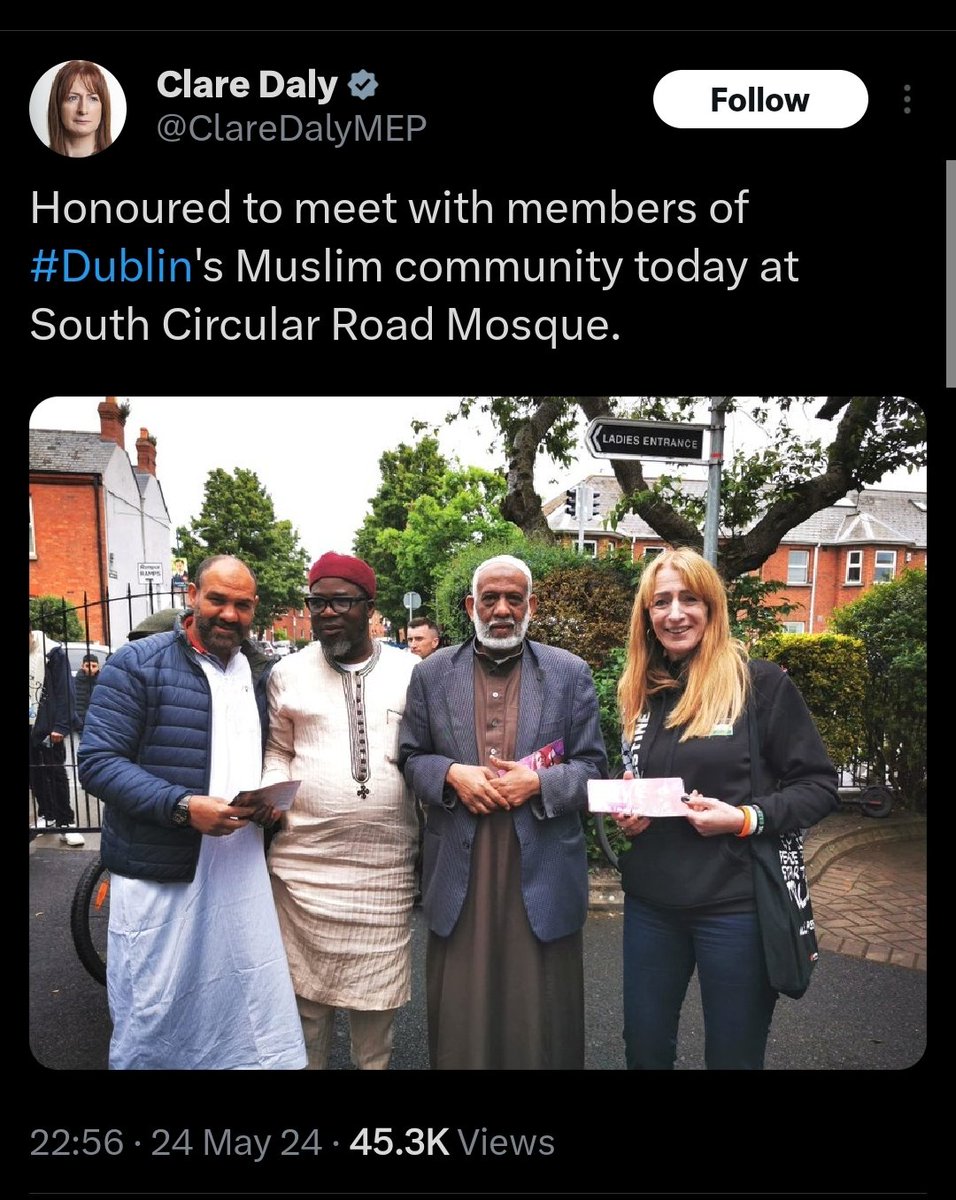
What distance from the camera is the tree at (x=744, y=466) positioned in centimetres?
262

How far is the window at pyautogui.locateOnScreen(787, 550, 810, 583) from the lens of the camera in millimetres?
4645

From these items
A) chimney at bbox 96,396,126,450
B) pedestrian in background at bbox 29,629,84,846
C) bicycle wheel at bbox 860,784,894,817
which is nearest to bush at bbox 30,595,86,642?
pedestrian in background at bbox 29,629,84,846

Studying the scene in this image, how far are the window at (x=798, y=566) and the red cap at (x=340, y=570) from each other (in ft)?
11.5

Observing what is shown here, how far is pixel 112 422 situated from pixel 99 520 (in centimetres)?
72

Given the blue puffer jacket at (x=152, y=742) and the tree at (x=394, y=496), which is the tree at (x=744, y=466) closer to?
the tree at (x=394, y=496)

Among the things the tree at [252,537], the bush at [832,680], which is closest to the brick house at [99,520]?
the tree at [252,537]

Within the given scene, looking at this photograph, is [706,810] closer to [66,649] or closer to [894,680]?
[66,649]

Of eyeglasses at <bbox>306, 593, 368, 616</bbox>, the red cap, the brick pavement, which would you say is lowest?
the brick pavement

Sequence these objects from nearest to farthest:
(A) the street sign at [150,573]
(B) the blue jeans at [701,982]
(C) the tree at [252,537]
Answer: (B) the blue jeans at [701,982] → (C) the tree at [252,537] → (A) the street sign at [150,573]

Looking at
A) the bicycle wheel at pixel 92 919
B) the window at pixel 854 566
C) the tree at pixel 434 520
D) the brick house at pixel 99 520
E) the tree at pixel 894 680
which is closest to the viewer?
the brick house at pixel 99 520

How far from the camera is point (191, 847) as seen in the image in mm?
2207

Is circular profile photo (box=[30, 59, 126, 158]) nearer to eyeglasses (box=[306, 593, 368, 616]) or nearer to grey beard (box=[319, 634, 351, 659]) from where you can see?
eyeglasses (box=[306, 593, 368, 616])

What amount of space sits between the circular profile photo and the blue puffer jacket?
1530 millimetres

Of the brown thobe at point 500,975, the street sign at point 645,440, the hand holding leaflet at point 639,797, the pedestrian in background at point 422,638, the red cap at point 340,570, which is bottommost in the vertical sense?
the brown thobe at point 500,975
